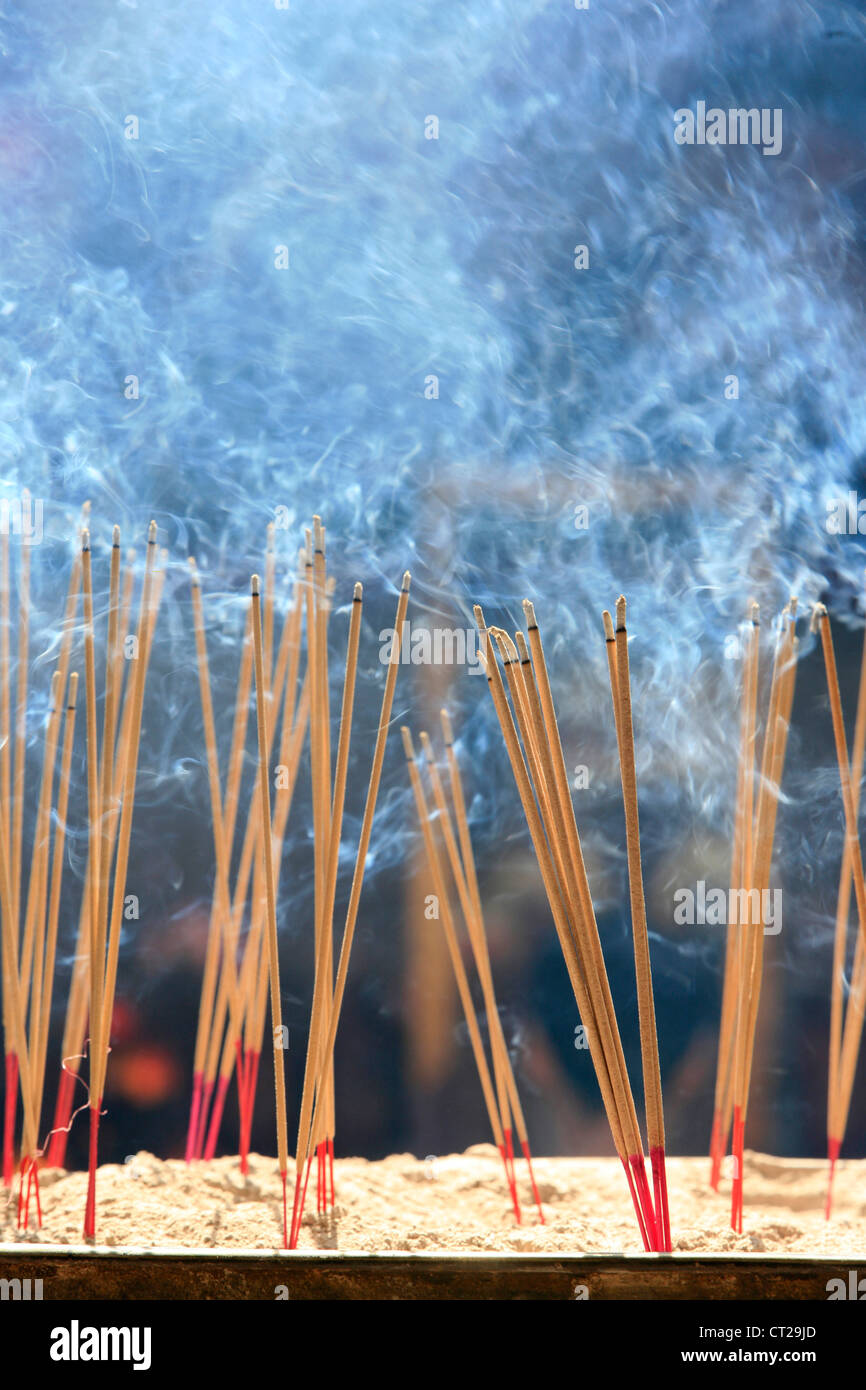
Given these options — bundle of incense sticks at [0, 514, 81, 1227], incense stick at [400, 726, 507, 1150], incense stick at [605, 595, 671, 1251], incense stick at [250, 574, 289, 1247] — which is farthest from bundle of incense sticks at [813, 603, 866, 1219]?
bundle of incense sticks at [0, 514, 81, 1227]

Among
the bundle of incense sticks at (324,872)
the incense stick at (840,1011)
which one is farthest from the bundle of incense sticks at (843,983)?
the bundle of incense sticks at (324,872)

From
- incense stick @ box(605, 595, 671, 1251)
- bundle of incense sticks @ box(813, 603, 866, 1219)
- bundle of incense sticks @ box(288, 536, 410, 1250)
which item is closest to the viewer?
incense stick @ box(605, 595, 671, 1251)

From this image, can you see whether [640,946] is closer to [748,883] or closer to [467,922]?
[748,883]

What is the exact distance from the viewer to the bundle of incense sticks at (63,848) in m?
1.33

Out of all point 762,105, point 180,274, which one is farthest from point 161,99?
point 762,105

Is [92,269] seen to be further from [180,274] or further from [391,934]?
[391,934]

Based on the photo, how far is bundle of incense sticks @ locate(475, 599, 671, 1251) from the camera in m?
1.20

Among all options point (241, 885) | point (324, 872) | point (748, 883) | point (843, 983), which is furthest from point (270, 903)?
point (843, 983)

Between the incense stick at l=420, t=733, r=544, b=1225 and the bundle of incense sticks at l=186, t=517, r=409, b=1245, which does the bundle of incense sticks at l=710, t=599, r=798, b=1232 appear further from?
the bundle of incense sticks at l=186, t=517, r=409, b=1245

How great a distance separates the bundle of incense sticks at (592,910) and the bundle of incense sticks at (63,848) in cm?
51

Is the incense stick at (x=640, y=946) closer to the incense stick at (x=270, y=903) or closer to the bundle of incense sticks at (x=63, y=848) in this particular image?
the incense stick at (x=270, y=903)

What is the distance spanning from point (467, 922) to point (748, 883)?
411 millimetres

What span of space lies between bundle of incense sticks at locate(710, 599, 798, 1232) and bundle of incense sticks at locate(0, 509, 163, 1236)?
0.80m

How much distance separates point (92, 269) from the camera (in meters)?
1.61
